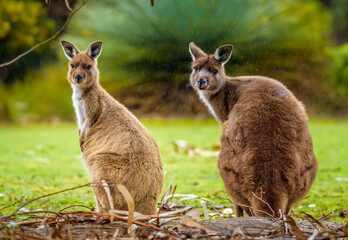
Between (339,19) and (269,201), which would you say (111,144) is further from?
(339,19)

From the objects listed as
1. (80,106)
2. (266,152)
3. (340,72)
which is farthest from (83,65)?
(340,72)

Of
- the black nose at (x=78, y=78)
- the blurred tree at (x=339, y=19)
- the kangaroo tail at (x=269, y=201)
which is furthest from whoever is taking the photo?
the blurred tree at (x=339, y=19)

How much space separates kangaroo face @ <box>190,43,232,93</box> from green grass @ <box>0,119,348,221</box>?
3.16ft

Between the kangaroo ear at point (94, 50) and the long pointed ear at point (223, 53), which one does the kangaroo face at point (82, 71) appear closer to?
the kangaroo ear at point (94, 50)

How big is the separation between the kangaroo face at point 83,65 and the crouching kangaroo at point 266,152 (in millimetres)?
1266

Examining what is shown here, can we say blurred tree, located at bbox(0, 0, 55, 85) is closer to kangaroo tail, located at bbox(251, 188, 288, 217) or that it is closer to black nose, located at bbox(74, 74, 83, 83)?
black nose, located at bbox(74, 74, 83, 83)

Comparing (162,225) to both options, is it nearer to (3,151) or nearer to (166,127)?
(3,151)

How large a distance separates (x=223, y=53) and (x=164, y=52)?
257 inches

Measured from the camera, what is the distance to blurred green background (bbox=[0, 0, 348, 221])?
10.3 metres

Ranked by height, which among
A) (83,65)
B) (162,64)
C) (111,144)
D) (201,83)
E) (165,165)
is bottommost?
(165,165)

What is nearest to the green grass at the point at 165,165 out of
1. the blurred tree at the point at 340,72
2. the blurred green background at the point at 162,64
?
the blurred green background at the point at 162,64

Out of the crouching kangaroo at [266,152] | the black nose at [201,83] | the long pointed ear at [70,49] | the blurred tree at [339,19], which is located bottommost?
the crouching kangaroo at [266,152]

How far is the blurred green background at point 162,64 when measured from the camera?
10.3m

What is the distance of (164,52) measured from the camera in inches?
435
